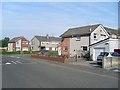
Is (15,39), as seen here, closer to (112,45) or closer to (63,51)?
(63,51)

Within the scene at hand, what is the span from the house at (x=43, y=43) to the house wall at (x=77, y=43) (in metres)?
37.8

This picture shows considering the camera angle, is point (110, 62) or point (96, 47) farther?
point (96, 47)

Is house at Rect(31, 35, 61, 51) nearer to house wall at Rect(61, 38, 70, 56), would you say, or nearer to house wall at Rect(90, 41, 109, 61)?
house wall at Rect(61, 38, 70, 56)

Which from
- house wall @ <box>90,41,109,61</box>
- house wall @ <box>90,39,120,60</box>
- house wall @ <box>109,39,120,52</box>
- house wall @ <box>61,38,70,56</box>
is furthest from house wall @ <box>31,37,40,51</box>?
house wall @ <box>109,39,120,52</box>

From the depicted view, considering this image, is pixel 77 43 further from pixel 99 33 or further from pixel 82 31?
pixel 99 33

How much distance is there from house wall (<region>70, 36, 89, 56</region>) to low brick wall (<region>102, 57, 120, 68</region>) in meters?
19.6

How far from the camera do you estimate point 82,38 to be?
47.9 m

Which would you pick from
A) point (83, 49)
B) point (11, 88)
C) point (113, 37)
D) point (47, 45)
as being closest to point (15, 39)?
point (47, 45)

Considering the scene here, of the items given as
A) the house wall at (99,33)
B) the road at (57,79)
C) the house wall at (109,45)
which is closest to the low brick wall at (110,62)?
the road at (57,79)

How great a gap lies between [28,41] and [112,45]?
69744 mm

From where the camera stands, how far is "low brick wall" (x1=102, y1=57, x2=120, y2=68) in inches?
990

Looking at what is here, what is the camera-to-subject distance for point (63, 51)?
174 feet

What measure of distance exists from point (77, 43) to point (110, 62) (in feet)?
76.6

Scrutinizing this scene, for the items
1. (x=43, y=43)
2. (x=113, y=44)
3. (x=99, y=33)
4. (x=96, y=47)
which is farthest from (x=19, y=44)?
(x=113, y=44)
